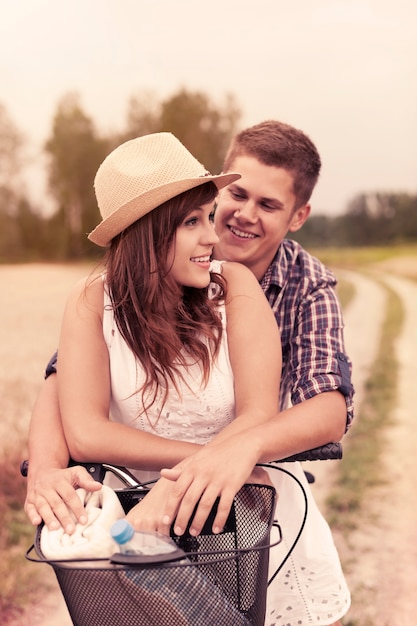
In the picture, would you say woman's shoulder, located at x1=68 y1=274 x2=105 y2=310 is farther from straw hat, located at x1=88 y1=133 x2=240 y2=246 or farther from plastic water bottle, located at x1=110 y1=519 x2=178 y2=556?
plastic water bottle, located at x1=110 y1=519 x2=178 y2=556

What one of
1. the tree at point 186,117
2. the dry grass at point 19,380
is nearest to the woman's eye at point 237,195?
the dry grass at point 19,380

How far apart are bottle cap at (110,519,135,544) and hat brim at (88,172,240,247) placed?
79cm

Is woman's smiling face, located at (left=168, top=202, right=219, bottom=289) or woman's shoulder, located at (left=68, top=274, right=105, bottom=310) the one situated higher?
woman's smiling face, located at (left=168, top=202, right=219, bottom=289)

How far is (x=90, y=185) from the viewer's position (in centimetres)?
762

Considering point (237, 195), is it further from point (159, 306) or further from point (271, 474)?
point (271, 474)

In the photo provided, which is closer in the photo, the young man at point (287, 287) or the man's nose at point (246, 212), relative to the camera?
the young man at point (287, 287)

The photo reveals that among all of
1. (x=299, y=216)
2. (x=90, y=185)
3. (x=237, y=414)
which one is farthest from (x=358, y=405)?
(x=237, y=414)

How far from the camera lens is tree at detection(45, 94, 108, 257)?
7.55 metres

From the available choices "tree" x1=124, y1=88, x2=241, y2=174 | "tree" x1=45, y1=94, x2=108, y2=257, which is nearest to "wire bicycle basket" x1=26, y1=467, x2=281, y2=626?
"tree" x1=45, y1=94, x2=108, y2=257

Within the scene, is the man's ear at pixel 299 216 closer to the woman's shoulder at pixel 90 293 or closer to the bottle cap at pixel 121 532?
the woman's shoulder at pixel 90 293

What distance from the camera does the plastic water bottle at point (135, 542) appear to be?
1262mm

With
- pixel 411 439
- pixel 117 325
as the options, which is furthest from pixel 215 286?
pixel 411 439

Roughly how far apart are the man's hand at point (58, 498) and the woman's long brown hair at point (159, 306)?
0.35 meters

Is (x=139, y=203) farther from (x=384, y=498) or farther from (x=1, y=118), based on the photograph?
(x=1, y=118)
